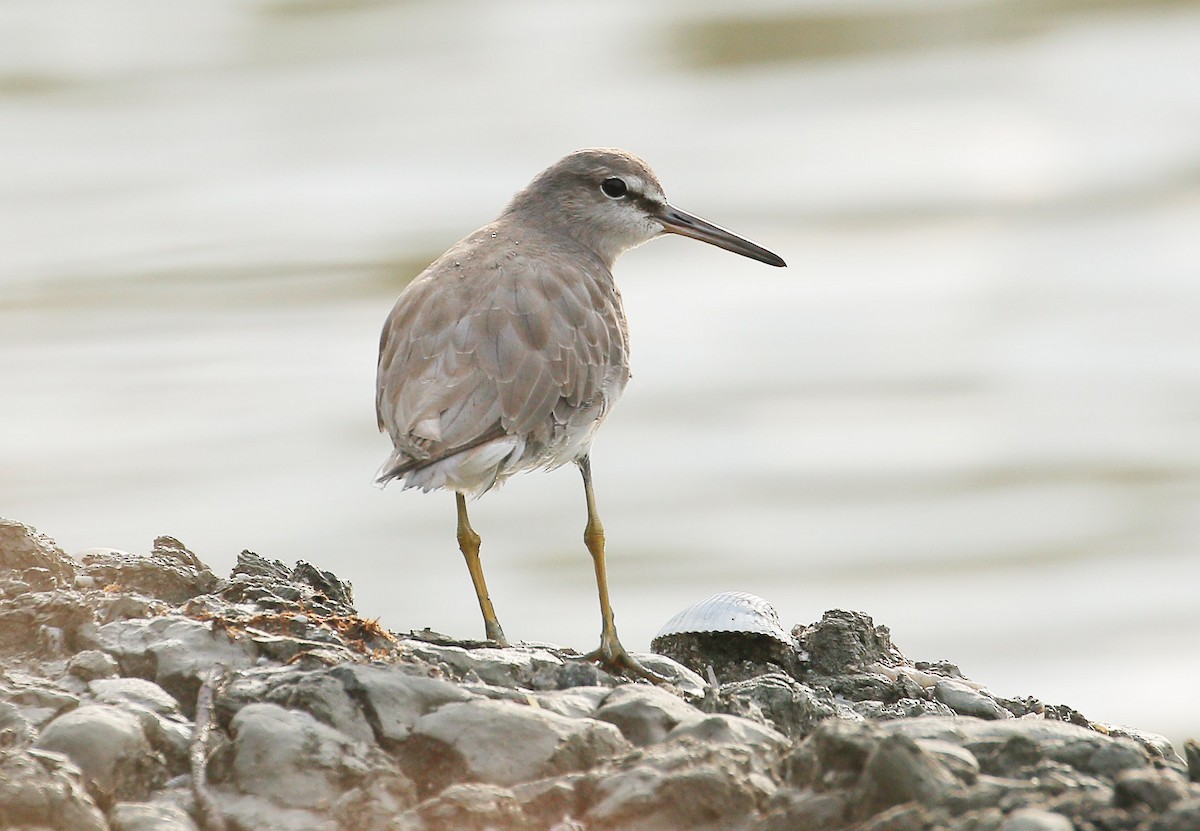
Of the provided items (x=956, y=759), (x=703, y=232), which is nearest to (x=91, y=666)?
(x=956, y=759)

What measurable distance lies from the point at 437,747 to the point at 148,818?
2.45 ft

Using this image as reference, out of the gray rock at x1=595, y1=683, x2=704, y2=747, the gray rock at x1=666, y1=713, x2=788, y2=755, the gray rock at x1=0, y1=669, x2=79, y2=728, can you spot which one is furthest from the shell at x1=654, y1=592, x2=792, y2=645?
the gray rock at x1=0, y1=669, x2=79, y2=728

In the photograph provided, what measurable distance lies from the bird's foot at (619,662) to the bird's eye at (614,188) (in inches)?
112

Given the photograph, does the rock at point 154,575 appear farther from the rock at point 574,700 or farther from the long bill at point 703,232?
the long bill at point 703,232

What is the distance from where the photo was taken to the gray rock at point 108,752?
4488 millimetres

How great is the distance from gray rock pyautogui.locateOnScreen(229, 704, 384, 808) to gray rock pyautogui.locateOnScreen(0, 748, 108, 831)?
39cm

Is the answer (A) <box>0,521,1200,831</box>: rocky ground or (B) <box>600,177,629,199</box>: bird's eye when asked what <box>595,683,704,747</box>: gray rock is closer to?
(A) <box>0,521,1200,831</box>: rocky ground

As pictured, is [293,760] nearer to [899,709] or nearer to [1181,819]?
[1181,819]

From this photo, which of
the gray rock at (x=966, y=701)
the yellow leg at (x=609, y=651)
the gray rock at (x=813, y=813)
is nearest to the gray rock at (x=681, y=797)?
the gray rock at (x=813, y=813)

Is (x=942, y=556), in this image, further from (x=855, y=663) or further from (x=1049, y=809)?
(x=1049, y=809)

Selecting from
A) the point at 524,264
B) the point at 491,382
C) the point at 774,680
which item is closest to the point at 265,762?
the point at 774,680

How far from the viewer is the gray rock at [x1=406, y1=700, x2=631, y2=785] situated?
459cm

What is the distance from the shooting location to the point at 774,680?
569 centimetres

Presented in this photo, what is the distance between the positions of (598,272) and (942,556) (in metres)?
4.83
